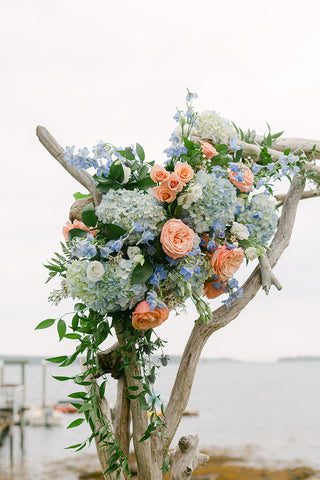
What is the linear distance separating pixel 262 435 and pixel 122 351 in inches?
920

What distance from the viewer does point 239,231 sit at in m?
1.78

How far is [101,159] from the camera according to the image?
1771 mm

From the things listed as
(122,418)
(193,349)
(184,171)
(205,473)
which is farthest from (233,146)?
(205,473)

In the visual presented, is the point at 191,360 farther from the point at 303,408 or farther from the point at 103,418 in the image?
the point at 303,408

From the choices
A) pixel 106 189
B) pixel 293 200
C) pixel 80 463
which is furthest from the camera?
pixel 80 463

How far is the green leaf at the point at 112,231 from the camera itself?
5.34ft

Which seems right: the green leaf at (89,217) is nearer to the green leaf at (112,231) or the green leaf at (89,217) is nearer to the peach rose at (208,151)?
the green leaf at (112,231)

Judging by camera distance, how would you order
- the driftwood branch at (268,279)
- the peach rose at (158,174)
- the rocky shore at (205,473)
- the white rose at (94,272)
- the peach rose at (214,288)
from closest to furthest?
1. the white rose at (94,272)
2. the peach rose at (158,174)
3. the peach rose at (214,288)
4. the driftwood branch at (268,279)
5. the rocky shore at (205,473)

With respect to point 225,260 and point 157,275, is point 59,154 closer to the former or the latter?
point 157,275

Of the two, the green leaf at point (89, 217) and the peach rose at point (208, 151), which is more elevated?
the peach rose at point (208, 151)

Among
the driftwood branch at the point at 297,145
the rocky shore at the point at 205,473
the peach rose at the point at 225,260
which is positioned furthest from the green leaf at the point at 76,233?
the rocky shore at the point at 205,473

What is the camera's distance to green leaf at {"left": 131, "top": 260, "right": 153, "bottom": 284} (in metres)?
1.59

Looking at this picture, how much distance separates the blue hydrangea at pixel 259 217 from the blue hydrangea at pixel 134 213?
37cm

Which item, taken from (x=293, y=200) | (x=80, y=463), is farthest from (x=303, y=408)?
(x=293, y=200)
